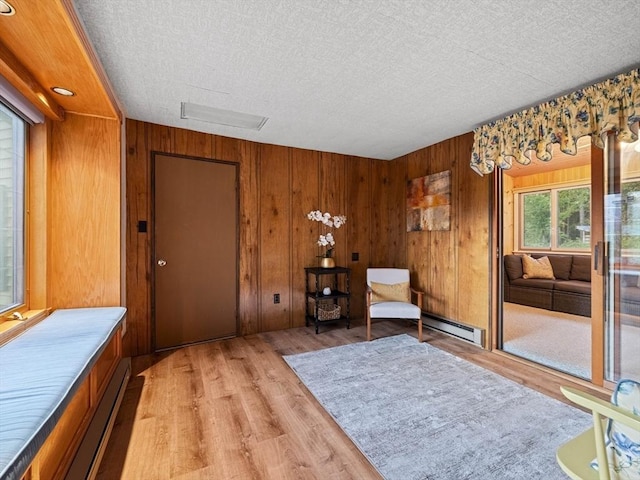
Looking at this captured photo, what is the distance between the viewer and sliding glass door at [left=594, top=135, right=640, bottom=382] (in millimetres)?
2158

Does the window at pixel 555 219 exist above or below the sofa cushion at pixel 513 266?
above

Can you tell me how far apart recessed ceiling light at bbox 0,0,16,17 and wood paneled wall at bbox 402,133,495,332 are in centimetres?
359

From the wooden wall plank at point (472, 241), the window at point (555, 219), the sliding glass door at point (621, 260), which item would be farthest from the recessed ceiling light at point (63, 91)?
the window at point (555, 219)

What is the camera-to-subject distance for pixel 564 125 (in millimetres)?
2330

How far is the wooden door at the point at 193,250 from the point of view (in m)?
3.06

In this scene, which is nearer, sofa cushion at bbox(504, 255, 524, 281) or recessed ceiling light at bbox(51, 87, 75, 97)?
recessed ceiling light at bbox(51, 87, 75, 97)

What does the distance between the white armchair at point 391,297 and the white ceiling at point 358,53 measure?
1.96 metres

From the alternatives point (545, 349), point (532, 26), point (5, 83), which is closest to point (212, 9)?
point (5, 83)

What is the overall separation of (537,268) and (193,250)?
5.37 m

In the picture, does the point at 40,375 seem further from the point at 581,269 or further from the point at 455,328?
the point at 581,269

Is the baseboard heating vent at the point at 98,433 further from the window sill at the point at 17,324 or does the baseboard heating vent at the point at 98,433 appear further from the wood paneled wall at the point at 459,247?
the wood paneled wall at the point at 459,247

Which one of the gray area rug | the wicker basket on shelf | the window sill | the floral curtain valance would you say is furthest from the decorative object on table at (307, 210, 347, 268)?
the window sill

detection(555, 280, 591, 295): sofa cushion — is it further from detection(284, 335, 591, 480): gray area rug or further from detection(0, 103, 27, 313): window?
detection(0, 103, 27, 313): window

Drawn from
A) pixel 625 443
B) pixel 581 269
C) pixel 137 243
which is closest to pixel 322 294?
pixel 137 243
